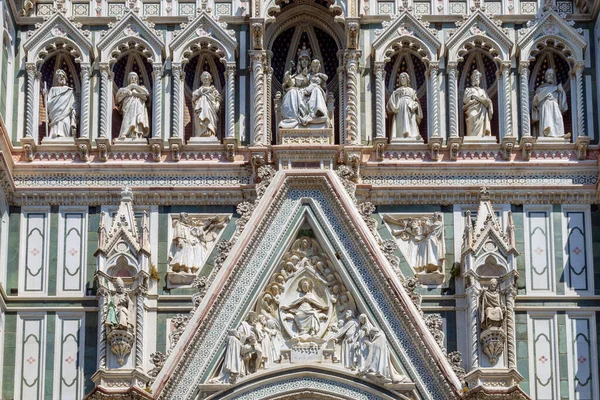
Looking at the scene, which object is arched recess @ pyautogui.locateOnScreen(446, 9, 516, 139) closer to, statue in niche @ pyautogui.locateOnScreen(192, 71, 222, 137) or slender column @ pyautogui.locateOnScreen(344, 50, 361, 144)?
slender column @ pyautogui.locateOnScreen(344, 50, 361, 144)

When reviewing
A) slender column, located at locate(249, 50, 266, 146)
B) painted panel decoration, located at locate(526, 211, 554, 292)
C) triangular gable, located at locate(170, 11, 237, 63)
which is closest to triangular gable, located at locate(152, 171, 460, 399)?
slender column, located at locate(249, 50, 266, 146)

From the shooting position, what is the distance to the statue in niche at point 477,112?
3008 cm

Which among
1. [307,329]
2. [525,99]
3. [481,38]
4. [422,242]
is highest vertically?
[481,38]

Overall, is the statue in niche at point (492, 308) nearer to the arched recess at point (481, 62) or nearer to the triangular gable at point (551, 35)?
the arched recess at point (481, 62)

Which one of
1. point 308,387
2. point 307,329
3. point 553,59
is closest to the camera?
point 308,387

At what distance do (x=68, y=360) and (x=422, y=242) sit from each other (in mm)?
4625

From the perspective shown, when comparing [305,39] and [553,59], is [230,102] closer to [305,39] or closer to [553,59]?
[305,39]

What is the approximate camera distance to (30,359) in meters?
28.8

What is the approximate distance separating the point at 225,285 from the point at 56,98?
3.66 metres

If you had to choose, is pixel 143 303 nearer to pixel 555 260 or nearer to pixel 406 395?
pixel 406 395

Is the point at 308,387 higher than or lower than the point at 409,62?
lower

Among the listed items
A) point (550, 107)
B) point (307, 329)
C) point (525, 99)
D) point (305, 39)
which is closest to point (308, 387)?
point (307, 329)

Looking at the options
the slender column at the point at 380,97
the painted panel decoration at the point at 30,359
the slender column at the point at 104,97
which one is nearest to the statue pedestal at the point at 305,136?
the slender column at the point at 380,97

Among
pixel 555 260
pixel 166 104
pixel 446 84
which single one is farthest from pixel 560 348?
pixel 166 104
